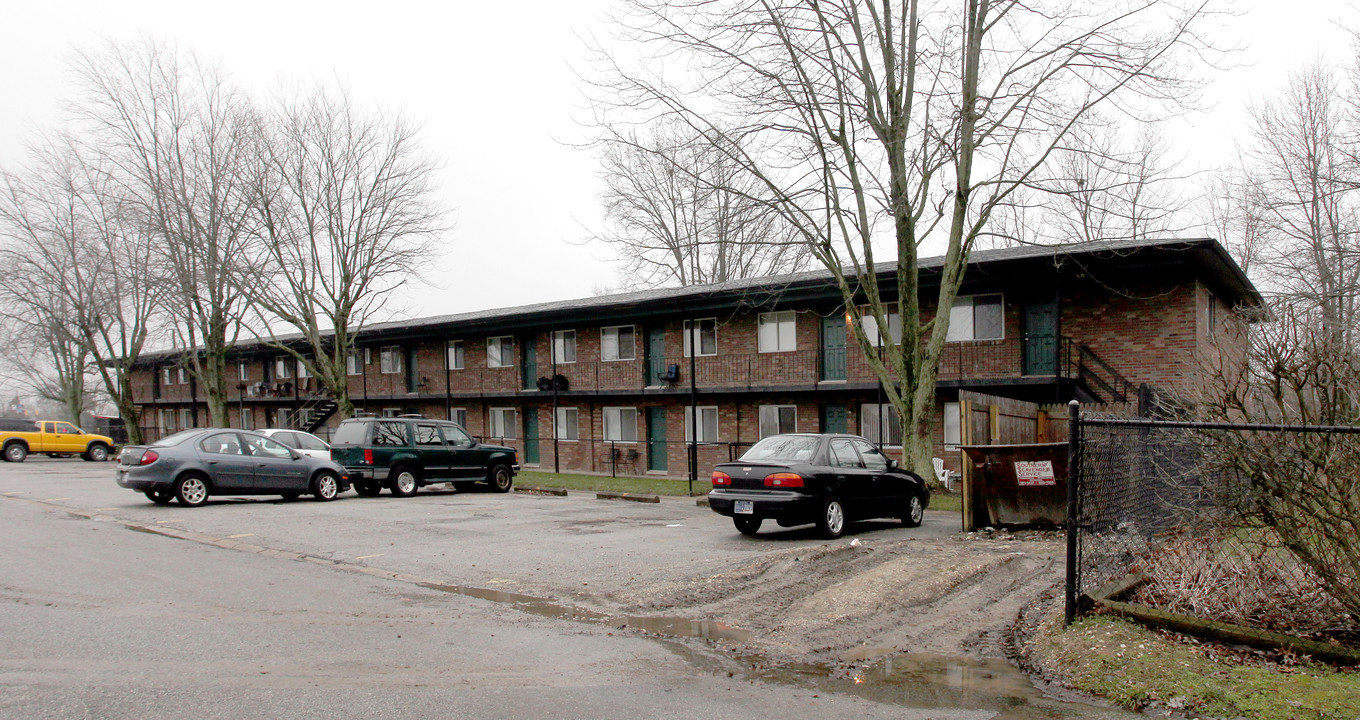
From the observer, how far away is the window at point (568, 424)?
33438 millimetres

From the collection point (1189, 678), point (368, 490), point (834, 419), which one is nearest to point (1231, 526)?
point (1189, 678)

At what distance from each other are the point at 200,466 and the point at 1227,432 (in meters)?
16.3

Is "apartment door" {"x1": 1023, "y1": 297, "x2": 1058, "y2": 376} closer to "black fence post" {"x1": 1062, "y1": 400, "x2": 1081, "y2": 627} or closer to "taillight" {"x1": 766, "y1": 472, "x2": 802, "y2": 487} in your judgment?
"taillight" {"x1": 766, "y1": 472, "x2": 802, "y2": 487}

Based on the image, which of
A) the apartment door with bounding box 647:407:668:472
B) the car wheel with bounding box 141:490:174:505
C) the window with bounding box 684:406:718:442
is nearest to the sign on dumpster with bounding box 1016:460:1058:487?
the car wheel with bounding box 141:490:174:505


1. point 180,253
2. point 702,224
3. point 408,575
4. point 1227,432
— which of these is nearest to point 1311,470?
point 1227,432

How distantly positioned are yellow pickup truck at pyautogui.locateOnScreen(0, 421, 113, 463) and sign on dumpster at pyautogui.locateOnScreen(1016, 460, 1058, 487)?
130ft

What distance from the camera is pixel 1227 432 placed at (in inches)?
243

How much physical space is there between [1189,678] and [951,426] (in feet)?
63.0

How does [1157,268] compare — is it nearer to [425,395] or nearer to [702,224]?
[702,224]

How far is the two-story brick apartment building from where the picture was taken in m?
21.0

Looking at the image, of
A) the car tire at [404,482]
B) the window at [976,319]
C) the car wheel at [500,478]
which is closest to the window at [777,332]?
the window at [976,319]

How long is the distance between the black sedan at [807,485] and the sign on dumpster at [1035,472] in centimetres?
199

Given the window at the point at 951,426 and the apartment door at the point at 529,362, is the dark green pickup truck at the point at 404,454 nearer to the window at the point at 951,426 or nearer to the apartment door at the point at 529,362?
the window at the point at 951,426

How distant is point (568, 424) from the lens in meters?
33.8
